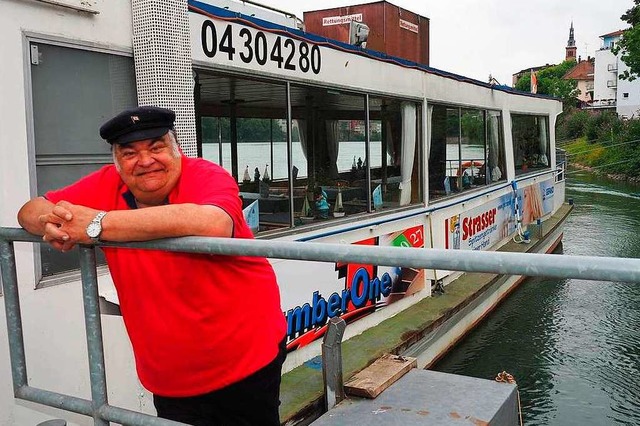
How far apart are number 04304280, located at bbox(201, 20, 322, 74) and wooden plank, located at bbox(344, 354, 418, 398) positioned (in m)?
2.48

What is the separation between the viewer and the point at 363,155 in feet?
20.2

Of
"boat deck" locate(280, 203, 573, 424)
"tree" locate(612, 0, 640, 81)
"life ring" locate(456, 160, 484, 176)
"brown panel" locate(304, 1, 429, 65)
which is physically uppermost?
"tree" locate(612, 0, 640, 81)

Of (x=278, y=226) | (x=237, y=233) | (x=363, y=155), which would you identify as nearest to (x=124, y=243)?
(x=237, y=233)

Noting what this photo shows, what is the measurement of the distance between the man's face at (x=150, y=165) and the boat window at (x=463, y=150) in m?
5.88

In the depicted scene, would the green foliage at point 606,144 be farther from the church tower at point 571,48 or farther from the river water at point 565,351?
the church tower at point 571,48

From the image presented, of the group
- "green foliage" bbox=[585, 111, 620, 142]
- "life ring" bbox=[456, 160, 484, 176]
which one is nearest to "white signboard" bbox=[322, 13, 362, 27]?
"life ring" bbox=[456, 160, 484, 176]

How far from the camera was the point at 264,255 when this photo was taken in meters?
1.42

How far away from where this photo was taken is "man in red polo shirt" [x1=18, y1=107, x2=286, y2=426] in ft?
5.76

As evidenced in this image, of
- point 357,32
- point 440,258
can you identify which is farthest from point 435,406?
point 357,32

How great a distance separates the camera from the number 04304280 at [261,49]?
163 inches

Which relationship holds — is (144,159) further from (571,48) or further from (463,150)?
(571,48)

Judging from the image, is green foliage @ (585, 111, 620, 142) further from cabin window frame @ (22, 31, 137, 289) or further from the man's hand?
the man's hand

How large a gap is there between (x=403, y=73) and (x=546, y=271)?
19.2 ft

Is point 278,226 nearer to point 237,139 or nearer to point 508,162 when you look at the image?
point 237,139
